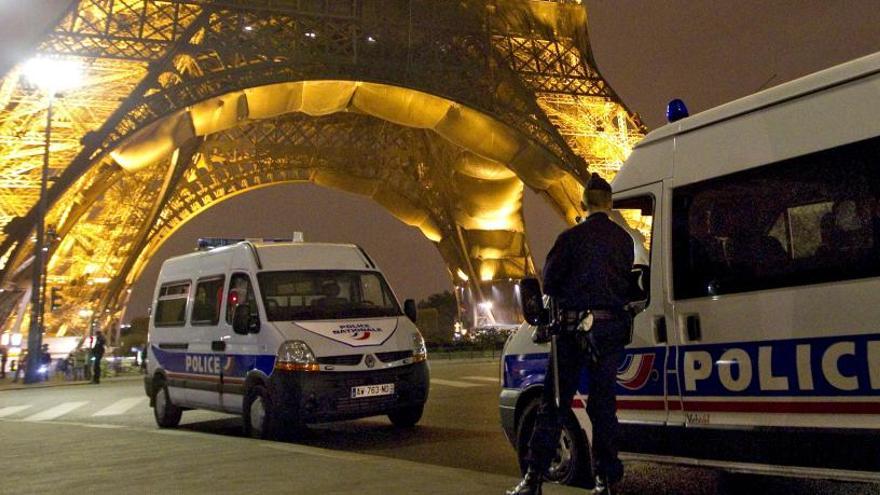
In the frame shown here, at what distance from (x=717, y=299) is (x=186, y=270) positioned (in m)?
8.41

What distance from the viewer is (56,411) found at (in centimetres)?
1595

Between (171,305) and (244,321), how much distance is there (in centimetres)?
271

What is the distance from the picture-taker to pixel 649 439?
5180mm

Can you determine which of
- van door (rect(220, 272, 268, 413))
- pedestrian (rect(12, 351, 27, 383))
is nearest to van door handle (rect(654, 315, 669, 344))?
van door (rect(220, 272, 268, 413))

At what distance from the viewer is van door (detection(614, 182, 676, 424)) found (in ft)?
16.6

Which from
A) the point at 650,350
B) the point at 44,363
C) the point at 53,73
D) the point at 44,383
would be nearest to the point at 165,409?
the point at 650,350

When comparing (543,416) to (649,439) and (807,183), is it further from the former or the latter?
(807,183)

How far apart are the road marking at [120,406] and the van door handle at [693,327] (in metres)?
11.7

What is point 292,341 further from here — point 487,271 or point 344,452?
point 487,271

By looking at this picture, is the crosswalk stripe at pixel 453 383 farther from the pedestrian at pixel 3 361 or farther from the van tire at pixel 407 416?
the pedestrian at pixel 3 361

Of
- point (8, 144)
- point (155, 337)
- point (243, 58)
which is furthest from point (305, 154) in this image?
point (155, 337)

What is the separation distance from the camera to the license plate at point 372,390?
30.6 feet

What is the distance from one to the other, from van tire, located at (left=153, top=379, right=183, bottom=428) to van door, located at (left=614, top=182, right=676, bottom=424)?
7.74 metres

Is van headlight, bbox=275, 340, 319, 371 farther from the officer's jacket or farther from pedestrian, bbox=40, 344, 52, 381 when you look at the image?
pedestrian, bbox=40, 344, 52, 381
